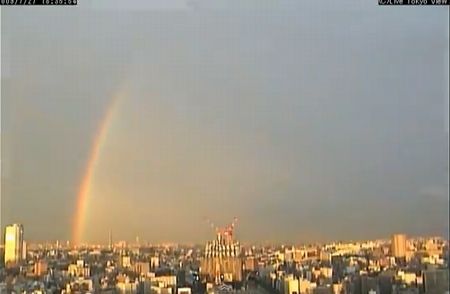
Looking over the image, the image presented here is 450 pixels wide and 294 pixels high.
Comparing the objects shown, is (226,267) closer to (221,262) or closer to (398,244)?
(221,262)

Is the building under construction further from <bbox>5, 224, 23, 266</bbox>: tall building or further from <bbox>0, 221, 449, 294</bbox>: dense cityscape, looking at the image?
<bbox>5, 224, 23, 266</bbox>: tall building

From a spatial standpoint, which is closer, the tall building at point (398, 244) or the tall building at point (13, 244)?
the tall building at point (13, 244)

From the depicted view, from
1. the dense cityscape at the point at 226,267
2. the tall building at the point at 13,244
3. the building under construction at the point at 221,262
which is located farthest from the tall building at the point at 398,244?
the tall building at the point at 13,244

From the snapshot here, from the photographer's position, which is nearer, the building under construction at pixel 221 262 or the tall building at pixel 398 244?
the building under construction at pixel 221 262

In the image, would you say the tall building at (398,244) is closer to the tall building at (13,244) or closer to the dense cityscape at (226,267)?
the dense cityscape at (226,267)

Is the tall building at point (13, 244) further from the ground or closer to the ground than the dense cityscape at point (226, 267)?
further from the ground

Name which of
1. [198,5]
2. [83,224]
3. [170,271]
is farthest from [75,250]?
[198,5]

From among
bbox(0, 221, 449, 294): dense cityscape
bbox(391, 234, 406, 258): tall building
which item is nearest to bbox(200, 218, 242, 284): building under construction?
bbox(0, 221, 449, 294): dense cityscape

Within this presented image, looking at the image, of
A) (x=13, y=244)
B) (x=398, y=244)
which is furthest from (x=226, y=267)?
(x=13, y=244)
